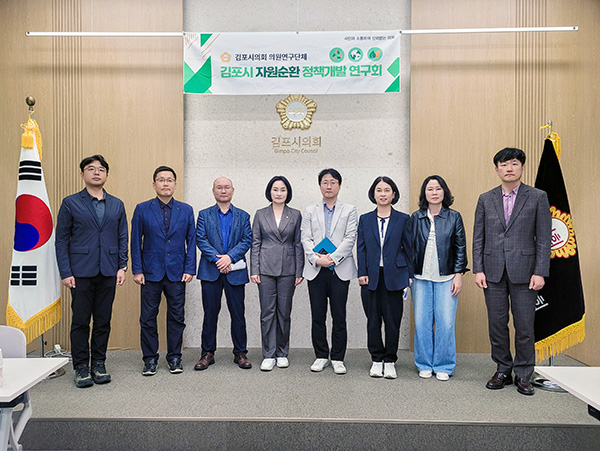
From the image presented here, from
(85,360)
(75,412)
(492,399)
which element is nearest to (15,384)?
(75,412)

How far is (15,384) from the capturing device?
1.89 m

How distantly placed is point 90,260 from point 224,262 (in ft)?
3.44

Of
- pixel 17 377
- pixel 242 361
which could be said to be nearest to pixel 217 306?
pixel 242 361

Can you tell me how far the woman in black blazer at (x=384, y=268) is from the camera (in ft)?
12.4

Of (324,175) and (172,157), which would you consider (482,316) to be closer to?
(324,175)

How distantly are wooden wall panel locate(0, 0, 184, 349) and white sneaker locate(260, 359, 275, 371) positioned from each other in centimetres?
135

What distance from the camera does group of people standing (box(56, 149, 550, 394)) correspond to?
3.56 metres

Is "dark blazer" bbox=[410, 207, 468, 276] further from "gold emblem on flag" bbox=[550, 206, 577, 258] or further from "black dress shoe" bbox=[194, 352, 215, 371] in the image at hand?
"black dress shoe" bbox=[194, 352, 215, 371]

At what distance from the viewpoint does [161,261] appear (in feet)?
12.6

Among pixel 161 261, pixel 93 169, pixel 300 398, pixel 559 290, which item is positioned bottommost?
pixel 300 398

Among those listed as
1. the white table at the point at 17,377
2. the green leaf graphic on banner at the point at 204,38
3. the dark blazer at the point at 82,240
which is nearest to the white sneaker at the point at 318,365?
the dark blazer at the point at 82,240

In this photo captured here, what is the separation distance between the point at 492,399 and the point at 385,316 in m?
0.99

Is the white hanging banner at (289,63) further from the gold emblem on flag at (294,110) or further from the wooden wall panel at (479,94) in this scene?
the wooden wall panel at (479,94)

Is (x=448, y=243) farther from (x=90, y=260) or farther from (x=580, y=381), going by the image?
(x=90, y=260)
